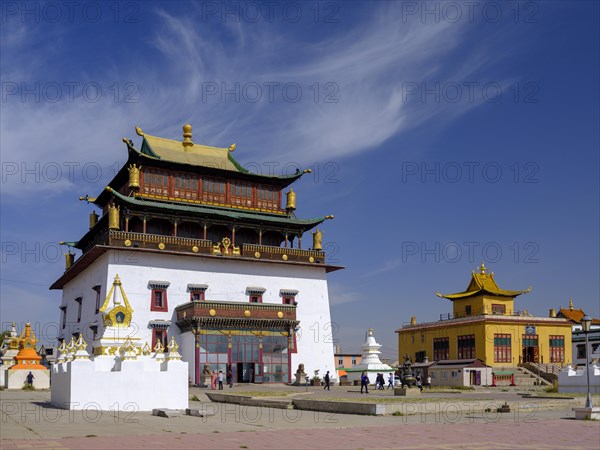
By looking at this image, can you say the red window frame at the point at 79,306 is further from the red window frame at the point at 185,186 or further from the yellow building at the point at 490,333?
the yellow building at the point at 490,333

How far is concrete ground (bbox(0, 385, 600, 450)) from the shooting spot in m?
14.3

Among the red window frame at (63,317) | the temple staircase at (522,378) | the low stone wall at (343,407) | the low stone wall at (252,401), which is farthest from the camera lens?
the red window frame at (63,317)

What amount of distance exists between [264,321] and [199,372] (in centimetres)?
569

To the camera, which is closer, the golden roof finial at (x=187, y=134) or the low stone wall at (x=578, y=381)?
the low stone wall at (x=578, y=381)

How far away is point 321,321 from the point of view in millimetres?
53562

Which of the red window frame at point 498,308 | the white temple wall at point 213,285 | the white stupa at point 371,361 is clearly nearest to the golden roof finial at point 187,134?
the white temple wall at point 213,285

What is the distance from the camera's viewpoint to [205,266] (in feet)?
166

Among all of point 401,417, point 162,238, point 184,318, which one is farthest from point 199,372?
point 401,417

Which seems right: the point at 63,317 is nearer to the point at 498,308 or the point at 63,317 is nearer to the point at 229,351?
the point at 229,351

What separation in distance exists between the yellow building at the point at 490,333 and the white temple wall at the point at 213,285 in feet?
53.7

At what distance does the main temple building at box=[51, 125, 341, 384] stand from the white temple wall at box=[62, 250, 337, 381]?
75 millimetres

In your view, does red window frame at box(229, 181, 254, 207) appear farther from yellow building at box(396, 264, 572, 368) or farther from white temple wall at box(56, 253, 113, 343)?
yellow building at box(396, 264, 572, 368)

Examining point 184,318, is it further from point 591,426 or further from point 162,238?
point 591,426

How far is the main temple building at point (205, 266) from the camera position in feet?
152
